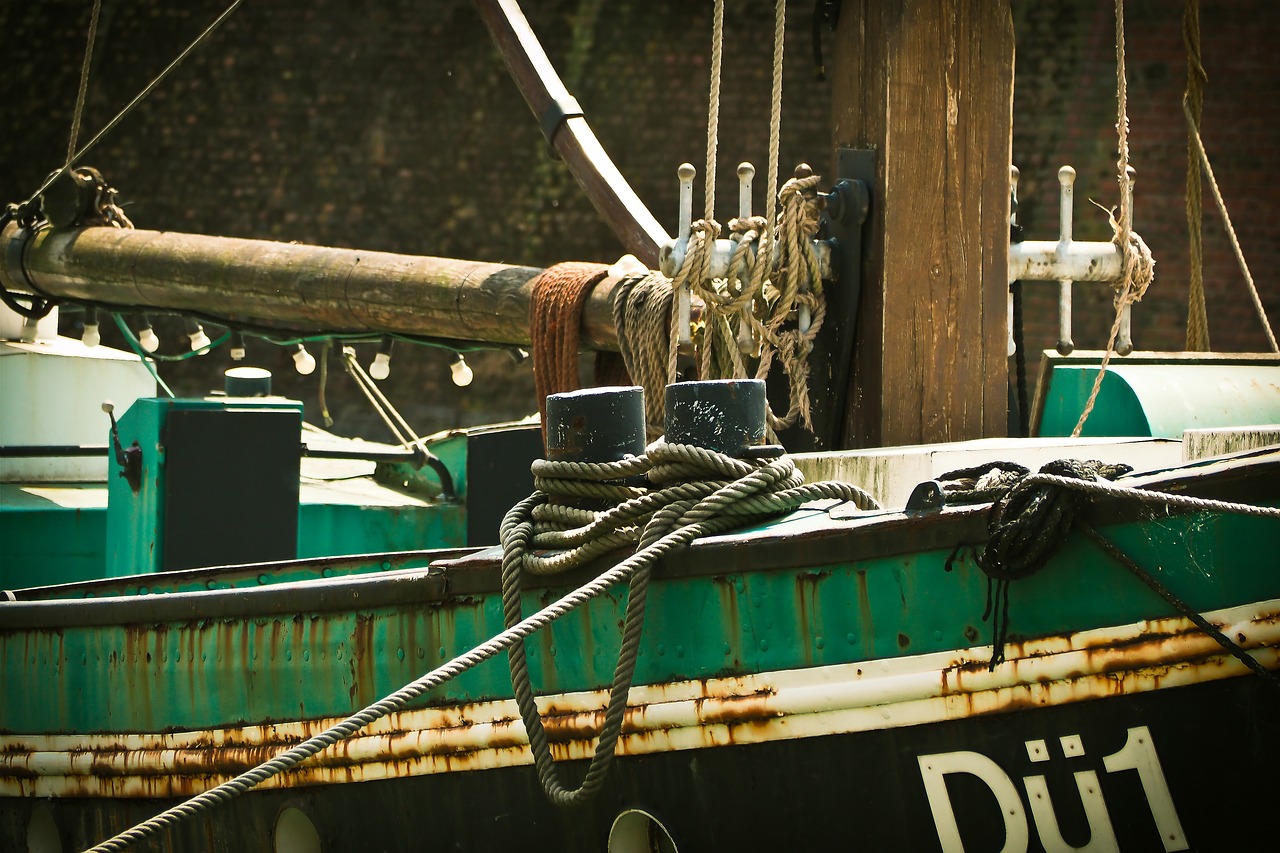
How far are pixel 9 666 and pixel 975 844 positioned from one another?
104 inches

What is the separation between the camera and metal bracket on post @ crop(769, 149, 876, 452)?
150 inches

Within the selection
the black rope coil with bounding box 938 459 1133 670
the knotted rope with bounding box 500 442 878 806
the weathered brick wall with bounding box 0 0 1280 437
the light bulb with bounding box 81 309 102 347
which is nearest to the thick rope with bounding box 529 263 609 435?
the knotted rope with bounding box 500 442 878 806

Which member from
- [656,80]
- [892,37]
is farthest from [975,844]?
[656,80]

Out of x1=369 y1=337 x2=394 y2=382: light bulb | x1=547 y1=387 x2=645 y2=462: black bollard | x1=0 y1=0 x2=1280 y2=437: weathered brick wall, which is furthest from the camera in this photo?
x1=0 y1=0 x2=1280 y2=437: weathered brick wall

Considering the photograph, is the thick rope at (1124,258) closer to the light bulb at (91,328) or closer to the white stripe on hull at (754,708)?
the white stripe on hull at (754,708)

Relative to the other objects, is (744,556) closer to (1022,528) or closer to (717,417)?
(717,417)

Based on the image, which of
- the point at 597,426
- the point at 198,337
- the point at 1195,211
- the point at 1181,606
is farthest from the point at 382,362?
the point at 1181,606

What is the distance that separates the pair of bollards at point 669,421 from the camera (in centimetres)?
267

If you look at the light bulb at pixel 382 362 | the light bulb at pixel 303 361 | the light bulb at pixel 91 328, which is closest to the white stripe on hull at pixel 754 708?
the light bulb at pixel 382 362

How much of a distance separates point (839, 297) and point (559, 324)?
3.66ft

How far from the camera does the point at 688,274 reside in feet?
12.4

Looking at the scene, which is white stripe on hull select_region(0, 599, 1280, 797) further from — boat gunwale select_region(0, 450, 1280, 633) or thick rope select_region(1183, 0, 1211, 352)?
thick rope select_region(1183, 0, 1211, 352)

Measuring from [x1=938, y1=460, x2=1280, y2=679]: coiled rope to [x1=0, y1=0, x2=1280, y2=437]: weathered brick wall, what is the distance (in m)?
10.3

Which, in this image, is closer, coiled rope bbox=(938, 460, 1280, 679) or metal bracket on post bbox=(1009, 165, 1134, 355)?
coiled rope bbox=(938, 460, 1280, 679)
